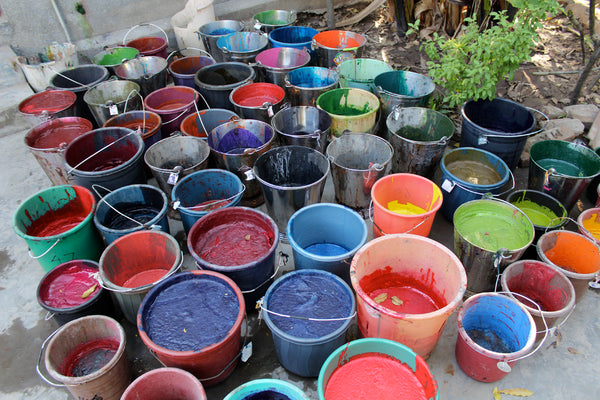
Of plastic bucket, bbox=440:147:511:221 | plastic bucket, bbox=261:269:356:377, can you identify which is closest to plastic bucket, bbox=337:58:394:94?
plastic bucket, bbox=440:147:511:221

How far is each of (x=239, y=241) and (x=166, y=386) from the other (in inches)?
55.3

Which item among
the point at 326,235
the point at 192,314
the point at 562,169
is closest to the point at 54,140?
the point at 192,314

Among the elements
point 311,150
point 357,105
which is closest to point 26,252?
point 311,150

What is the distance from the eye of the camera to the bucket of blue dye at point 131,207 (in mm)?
3766

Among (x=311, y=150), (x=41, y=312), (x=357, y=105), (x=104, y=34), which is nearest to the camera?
(x=41, y=312)

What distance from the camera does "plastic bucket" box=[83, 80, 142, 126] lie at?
4910mm

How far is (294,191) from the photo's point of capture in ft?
12.1

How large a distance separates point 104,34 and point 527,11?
662 cm

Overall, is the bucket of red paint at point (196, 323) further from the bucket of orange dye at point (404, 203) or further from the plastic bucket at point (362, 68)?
the plastic bucket at point (362, 68)

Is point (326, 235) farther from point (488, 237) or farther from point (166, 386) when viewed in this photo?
point (166, 386)

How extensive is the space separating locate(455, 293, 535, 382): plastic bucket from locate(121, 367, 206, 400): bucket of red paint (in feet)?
6.40

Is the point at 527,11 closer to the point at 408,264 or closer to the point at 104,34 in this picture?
the point at 408,264

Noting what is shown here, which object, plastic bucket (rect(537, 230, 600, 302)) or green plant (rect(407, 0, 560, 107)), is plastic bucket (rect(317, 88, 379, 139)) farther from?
plastic bucket (rect(537, 230, 600, 302))

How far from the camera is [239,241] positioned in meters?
3.62
